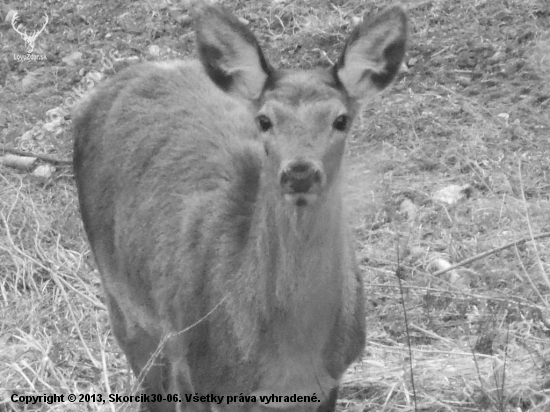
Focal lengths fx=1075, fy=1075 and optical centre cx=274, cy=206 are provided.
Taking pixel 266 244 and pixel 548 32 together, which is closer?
pixel 266 244

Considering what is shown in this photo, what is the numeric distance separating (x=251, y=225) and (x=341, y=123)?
2.26 feet

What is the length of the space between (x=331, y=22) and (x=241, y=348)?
16.6 ft

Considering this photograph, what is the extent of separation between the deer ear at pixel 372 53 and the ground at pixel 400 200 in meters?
0.98

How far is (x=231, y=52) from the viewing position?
16.9 feet

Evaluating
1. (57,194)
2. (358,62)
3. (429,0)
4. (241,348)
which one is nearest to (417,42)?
(429,0)

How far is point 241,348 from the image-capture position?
4.94m

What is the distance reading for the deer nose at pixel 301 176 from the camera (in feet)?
14.8

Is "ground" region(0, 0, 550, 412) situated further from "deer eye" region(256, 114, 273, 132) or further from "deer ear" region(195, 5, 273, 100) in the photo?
"deer ear" region(195, 5, 273, 100)

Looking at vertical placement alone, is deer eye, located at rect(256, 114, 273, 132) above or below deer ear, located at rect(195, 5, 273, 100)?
below

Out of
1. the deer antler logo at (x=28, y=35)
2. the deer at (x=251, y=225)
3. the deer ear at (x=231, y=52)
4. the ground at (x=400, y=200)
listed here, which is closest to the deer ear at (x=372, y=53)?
the deer at (x=251, y=225)

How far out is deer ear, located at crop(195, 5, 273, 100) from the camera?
5.07 metres

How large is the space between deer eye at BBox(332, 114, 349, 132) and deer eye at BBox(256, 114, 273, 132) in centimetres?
29

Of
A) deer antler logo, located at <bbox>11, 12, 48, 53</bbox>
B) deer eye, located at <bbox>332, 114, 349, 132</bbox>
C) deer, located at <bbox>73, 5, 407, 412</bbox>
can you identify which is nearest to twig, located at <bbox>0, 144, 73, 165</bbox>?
deer antler logo, located at <bbox>11, 12, 48, 53</bbox>

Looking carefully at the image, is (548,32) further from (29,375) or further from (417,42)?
(29,375)
